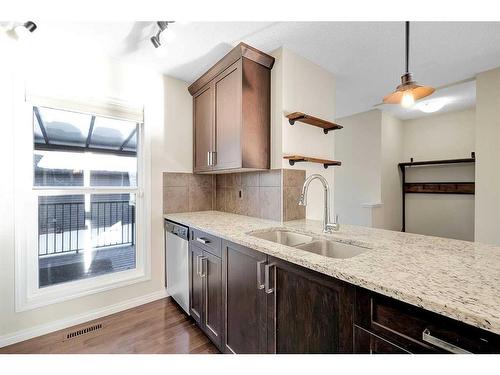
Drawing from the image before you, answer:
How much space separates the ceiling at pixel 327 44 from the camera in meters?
1.67

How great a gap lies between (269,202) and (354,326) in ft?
4.27

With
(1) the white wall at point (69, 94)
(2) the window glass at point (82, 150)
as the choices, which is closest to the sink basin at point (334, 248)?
(1) the white wall at point (69, 94)

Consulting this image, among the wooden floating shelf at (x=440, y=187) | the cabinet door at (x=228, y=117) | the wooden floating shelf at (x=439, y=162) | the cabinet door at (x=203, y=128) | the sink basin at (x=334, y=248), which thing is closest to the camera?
the sink basin at (x=334, y=248)

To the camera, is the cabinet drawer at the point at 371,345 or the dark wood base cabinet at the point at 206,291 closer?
the cabinet drawer at the point at 371,345

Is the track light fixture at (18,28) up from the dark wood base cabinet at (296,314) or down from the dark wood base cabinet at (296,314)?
up

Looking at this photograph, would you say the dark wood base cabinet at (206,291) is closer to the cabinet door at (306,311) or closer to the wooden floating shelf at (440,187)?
the cabinet door at (306,311)

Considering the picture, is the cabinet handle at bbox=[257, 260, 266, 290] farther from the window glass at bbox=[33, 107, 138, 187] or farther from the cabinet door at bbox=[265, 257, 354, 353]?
the window glass at bbox=[33, 107, 138, 187]

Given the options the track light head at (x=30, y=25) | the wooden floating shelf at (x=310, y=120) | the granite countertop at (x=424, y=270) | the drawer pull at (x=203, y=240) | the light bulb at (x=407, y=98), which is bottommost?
the drawer pull at (x=203, y=240)

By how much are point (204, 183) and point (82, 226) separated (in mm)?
1254

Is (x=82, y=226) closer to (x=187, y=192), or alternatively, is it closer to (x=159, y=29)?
(x=187, y=192)

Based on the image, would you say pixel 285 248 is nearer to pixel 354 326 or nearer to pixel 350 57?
pixel 354 326

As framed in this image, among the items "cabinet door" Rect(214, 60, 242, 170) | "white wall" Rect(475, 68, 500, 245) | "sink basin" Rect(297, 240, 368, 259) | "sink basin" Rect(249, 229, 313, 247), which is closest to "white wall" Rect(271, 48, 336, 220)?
"cabinet door" Rect(214, 60, 242, 170)

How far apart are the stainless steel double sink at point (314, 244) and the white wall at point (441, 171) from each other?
3.69m
